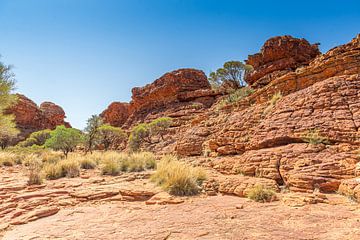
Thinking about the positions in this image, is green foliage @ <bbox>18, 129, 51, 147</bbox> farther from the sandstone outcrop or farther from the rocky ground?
the rocky ground

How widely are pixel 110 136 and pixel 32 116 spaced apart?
22.3m

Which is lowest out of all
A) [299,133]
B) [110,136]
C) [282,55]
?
[110,136]

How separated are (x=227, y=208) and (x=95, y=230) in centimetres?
238

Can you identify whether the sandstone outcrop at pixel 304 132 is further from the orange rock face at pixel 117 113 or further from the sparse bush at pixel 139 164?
the orange rock face at pixel 117 113

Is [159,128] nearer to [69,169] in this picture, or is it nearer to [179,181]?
[69,169]

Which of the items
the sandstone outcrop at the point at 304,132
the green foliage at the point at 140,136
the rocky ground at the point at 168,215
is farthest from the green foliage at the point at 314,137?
the green foliage at the point at 140,136

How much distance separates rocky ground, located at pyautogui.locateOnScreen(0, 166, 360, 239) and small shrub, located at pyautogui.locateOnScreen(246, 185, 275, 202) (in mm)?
164

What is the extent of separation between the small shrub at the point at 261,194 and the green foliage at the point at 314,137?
9.33 feet

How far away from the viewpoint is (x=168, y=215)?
150 inches

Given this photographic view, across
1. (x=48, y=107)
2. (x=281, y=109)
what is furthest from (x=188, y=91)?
(x=48, y=107)

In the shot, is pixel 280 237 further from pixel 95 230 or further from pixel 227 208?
pixel 95 230

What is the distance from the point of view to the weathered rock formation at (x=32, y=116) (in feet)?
126

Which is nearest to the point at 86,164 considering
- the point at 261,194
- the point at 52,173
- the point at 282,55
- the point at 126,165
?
the point at 126,165

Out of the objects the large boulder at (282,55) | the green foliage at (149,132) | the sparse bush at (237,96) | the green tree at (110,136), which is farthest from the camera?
the green tree at (110,136)
